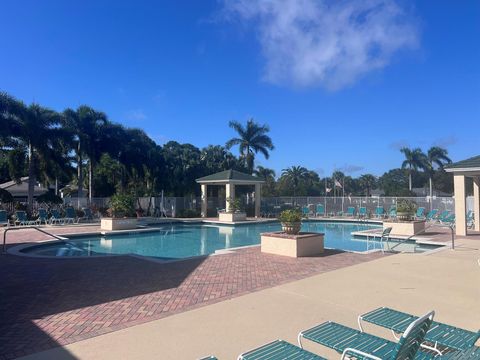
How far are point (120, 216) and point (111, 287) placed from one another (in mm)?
12616

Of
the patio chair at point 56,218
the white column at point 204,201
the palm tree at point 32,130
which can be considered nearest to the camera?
the patio chair at point 56,218

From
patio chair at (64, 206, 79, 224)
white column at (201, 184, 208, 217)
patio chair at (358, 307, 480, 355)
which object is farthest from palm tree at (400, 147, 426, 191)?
patio chair at (358, 307, 480, 355)

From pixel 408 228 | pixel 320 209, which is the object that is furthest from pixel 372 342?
pixel 320 209

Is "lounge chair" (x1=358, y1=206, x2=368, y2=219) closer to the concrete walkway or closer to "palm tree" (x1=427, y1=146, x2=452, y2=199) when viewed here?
the concrete walkway

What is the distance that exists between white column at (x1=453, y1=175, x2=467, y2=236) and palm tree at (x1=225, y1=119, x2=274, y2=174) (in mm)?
26298

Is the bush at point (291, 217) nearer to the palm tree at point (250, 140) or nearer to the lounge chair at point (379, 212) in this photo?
the lounge chair at point (379, 212)

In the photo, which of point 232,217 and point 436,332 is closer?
point 436,332

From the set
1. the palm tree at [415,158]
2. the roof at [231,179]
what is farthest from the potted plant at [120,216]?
the palm tree at [415,158]

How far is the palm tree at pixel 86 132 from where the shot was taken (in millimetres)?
30359

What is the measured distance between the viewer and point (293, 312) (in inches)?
210

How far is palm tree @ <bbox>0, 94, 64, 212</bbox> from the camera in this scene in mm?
25062

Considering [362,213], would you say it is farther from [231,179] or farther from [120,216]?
[120,216]

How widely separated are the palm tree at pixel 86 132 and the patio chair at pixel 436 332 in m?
28.8

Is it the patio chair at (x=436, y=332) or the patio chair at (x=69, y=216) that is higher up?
the patio chair at (x=69, y=216)
